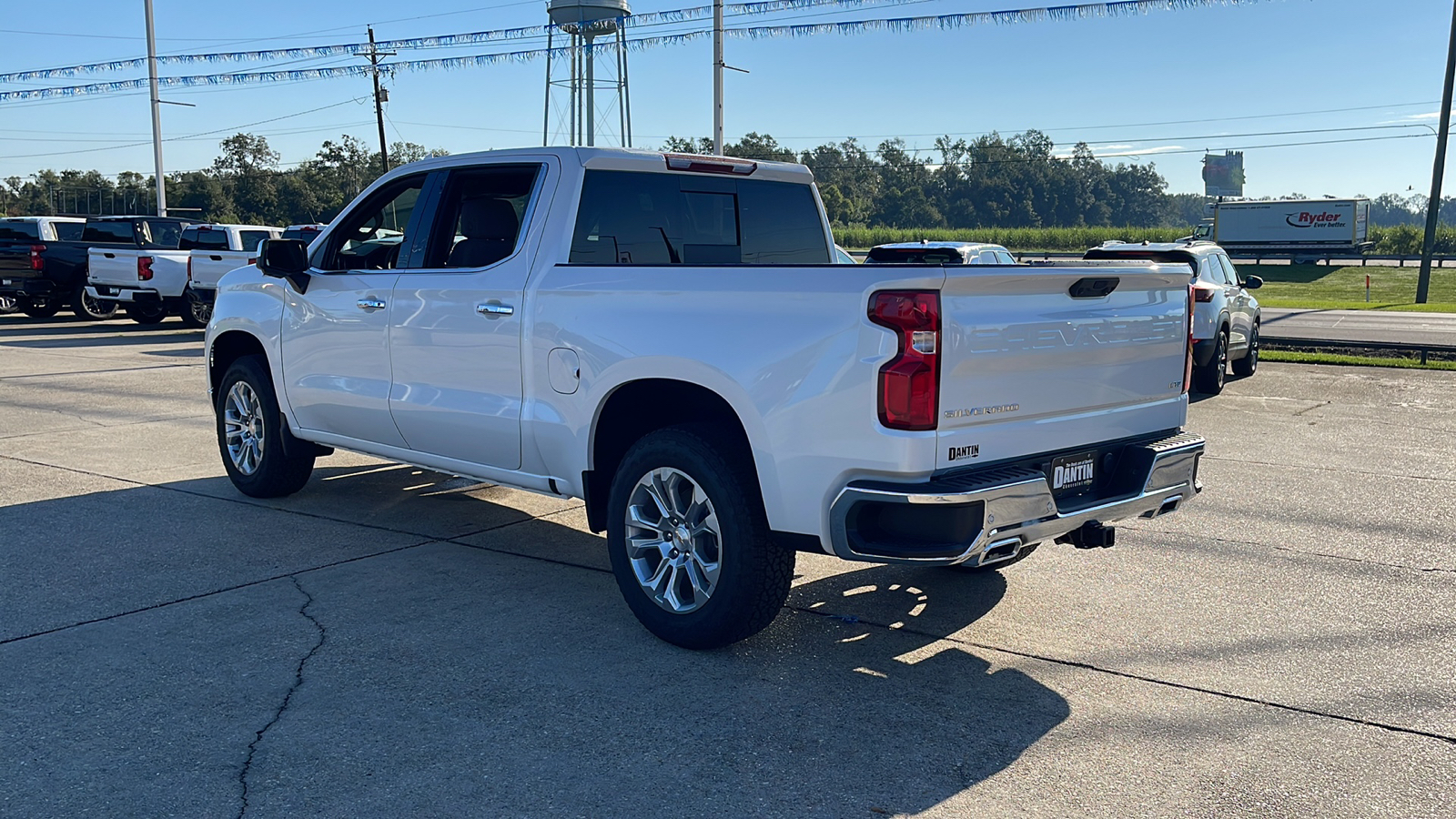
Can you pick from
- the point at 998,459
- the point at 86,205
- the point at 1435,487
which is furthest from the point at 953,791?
the point at 86,205

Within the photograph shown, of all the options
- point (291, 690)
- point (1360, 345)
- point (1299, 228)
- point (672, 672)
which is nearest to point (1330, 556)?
point (672, 672)

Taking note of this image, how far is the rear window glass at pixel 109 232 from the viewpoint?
79.6 ft

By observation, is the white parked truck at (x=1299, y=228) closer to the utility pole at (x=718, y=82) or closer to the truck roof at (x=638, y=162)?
the utility pole at (x=718, y=82)

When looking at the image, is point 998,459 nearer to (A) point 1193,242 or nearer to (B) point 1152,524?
(B) point 1152,524

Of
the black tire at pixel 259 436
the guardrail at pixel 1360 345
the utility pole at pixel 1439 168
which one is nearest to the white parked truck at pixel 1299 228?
the utility pole at pixel 1439 168

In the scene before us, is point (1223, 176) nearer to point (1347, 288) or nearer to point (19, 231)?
point (1347, 288)

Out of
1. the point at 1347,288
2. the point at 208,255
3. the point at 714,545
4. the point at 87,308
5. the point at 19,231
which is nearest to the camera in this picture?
the point at 714,545

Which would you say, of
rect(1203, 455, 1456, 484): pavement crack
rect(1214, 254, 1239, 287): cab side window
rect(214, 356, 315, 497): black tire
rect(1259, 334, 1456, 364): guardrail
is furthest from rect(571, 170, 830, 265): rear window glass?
rect(1259, 334, 1456, 364): guardrail

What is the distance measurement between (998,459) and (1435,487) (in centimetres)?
572

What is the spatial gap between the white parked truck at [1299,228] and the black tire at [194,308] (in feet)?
170

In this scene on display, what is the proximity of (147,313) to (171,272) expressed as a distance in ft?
5.56

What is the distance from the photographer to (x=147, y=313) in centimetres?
2306

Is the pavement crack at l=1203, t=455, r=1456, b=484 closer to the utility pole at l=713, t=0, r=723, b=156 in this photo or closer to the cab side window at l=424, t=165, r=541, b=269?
the cab side window at l=424, t=165, r=541, b=269

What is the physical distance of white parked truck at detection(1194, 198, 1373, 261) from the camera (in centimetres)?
6125
